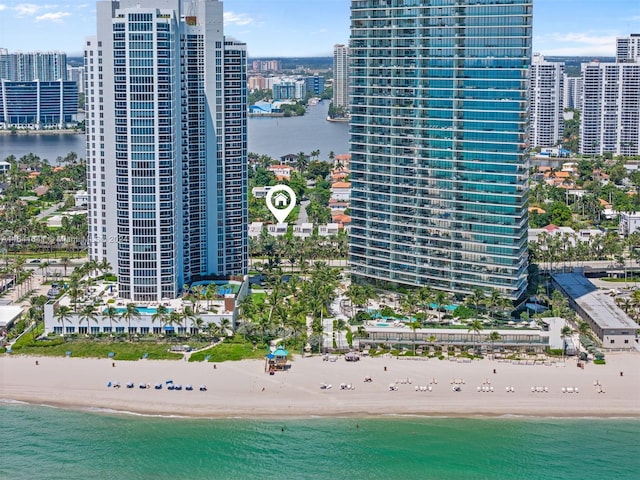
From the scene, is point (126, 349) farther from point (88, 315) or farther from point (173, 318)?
point (88, 315)

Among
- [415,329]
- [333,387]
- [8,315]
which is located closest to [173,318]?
[8,315]

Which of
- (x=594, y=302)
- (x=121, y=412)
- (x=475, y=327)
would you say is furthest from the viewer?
(x=594, y=302)

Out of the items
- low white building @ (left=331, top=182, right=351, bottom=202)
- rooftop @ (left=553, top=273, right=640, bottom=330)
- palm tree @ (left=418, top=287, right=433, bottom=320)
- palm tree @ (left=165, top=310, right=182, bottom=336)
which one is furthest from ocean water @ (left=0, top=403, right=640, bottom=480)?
low white building @ (left=331, top=182, right=351, bottom=202)

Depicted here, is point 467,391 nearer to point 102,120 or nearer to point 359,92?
point 359,92

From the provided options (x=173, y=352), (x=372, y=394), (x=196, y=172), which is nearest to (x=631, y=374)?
(x=372, y=394)

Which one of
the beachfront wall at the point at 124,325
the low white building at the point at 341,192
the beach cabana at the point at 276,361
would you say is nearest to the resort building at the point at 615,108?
the low white building at the point at 341,192

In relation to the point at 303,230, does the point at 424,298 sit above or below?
below

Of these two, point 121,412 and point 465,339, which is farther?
point 465,339
